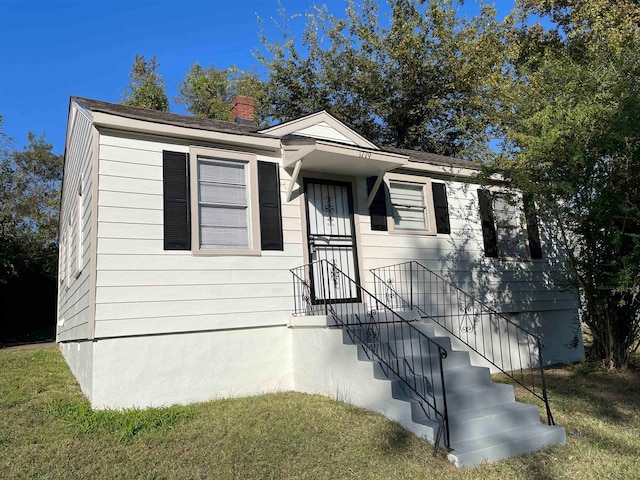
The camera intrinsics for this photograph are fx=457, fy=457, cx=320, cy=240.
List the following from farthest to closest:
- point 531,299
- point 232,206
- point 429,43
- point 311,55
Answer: point 311,55 < point 429,43 < point 531,299 < point 232,206

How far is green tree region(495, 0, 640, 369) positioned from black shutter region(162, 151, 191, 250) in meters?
5.01

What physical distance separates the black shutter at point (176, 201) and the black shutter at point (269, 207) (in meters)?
1.06

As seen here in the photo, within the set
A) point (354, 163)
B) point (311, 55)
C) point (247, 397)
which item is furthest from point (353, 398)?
point (311, 55)

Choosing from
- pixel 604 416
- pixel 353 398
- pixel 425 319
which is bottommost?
pixel 604 416

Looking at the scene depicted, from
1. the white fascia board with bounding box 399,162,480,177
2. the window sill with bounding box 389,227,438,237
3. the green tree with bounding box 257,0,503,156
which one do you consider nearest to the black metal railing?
the window sill with bounding box 389,227,438,237

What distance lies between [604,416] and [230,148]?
5918 mm

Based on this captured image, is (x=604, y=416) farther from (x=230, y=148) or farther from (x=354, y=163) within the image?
(x=230, y=148)

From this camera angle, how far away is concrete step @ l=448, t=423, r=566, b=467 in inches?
158

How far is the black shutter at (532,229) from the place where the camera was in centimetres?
780

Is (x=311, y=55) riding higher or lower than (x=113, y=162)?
Result: higher

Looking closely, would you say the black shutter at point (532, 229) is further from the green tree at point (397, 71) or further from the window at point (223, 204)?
the green tree at point (397, 71)

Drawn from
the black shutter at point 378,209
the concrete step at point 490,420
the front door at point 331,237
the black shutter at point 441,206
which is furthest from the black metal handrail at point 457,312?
the concrete step at point 490,420

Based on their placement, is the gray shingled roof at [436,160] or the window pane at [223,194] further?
the gray shingled roof at [436,160]

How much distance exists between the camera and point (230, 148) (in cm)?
658
